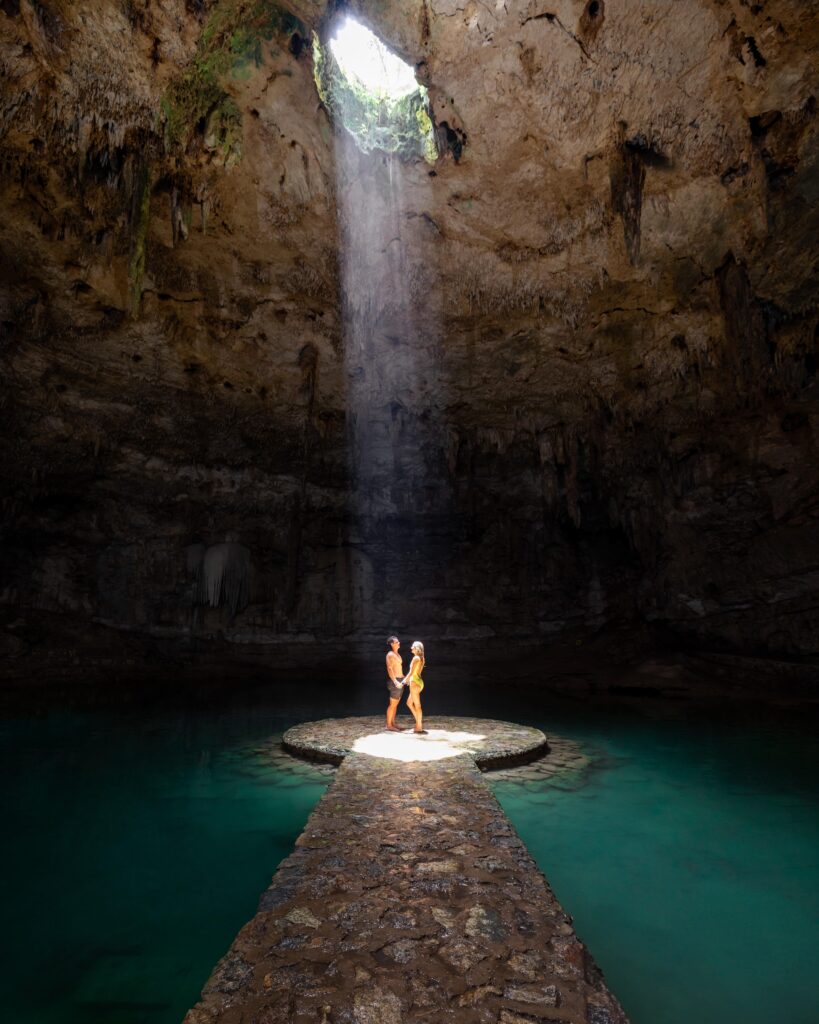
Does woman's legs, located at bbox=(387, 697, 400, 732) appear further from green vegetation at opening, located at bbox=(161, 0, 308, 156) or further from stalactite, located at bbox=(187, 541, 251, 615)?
stalactite, located at bbox=(187, 541, 251, 615)

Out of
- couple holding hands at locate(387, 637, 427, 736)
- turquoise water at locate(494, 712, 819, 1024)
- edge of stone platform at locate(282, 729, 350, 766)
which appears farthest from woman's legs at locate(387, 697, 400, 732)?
turquoise water at locate(494, 712, 819, 1024)

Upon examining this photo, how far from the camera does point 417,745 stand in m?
7.31

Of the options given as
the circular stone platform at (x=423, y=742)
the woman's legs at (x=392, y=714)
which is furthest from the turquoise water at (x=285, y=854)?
the woman's legs at (x=392, y=714)

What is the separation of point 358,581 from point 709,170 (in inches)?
543

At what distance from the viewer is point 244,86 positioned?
25.9ft

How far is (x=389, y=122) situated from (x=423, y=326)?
4.20 metres

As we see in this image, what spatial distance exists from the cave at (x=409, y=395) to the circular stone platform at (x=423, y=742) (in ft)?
1.98

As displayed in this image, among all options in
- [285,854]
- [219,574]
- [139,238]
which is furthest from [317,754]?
[219,574]

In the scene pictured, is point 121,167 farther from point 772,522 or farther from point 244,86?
point 772,522

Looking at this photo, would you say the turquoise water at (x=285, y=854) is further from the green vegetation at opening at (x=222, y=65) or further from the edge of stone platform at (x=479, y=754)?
the green vegetation at opening at (x=222, y=65)

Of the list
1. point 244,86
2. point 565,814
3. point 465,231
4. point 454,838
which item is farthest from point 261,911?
Answer: point 465,231

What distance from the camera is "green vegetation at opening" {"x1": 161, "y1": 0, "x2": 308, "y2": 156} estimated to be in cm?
712

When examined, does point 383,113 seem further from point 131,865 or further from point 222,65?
point 131,865

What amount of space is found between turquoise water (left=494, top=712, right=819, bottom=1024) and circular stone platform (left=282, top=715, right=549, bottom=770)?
2.31 ft
